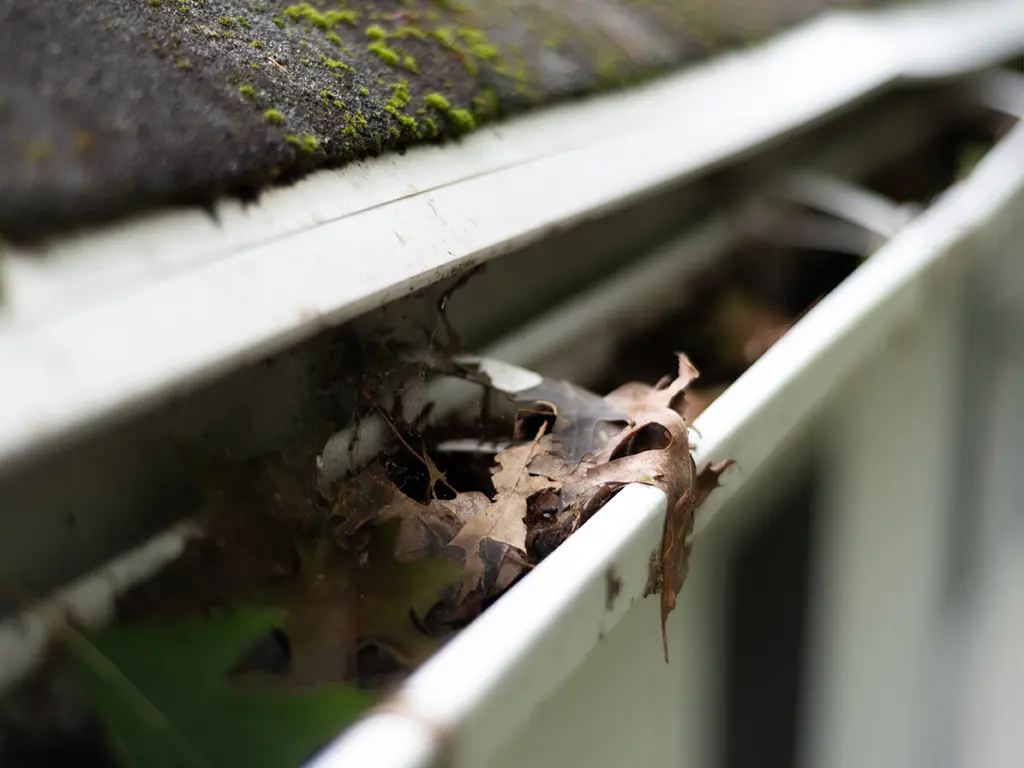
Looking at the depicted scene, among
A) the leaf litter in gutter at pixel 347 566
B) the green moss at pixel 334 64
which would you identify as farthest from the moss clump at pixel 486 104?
the leaf litter in gutter at pixel 347 566

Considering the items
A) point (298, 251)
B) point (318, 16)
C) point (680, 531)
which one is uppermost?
point (318, 16)

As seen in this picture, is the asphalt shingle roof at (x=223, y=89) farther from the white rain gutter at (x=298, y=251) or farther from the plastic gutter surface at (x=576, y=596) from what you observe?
the plastic gutter surface at (x=576, y=596)

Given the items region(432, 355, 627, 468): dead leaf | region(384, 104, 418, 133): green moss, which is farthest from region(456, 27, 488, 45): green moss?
region(432, 355, 627, 468): dead leaf

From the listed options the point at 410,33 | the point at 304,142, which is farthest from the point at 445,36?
the point at 304,142

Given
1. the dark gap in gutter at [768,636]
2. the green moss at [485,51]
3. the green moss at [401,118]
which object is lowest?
the dark gap in gutter at [768,636]

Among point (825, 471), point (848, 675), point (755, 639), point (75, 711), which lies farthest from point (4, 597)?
point (848, 675)

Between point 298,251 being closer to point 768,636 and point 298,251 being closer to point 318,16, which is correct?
point 318,16
